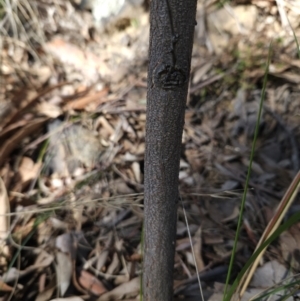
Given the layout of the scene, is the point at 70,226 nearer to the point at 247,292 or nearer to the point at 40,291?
the point at 40,291

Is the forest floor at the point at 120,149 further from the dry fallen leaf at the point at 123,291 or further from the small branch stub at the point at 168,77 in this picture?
the small branch stub at the point at 168,77

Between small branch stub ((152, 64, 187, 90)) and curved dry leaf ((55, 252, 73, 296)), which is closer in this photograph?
small branch stub ((152, 64, 187, 90))

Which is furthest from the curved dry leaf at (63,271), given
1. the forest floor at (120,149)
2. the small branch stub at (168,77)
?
the small branch stub at (168,77)

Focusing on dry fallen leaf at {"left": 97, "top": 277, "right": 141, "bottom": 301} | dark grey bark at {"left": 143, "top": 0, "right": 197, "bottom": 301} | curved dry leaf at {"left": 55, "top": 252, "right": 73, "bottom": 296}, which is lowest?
dry fallen leaf at {"left": 97, "top": 277, "right": 141, "bottom": 301}

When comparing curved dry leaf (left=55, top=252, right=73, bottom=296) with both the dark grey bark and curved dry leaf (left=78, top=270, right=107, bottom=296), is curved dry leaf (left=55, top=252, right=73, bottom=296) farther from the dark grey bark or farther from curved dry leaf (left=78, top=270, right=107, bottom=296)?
the dark grey bark

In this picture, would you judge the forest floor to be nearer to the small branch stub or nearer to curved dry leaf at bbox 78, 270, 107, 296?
curved dry leaf at bbox 78, 270, 107, 296

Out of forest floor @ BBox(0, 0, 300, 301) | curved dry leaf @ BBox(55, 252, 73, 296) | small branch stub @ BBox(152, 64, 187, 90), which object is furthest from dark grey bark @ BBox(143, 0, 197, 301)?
curved dry leaf @ BBox(55, 252, 73, 296)

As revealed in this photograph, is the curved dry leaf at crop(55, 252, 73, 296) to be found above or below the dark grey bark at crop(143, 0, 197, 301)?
below
